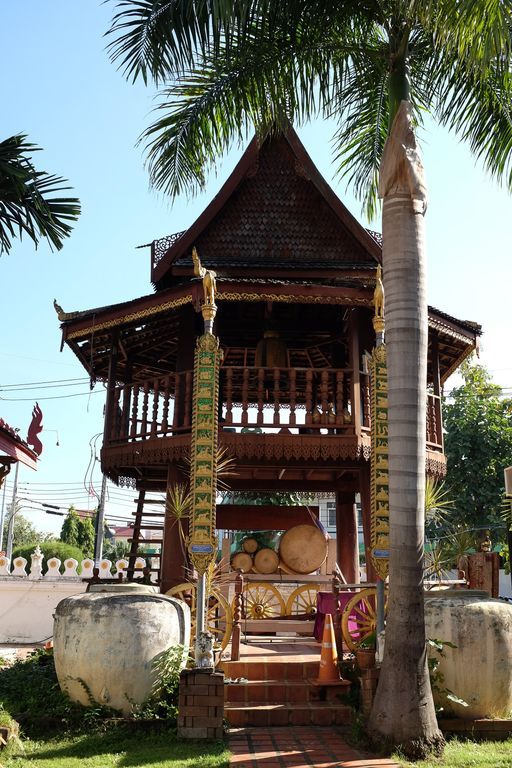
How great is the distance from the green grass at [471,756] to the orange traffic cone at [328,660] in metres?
1.71

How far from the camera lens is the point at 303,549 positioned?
1416 centimetres

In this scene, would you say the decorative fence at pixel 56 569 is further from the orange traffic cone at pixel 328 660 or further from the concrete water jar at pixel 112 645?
the concrete water jar at pixel 112 645

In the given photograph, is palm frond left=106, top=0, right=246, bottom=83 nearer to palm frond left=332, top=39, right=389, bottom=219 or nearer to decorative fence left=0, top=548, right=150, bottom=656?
palm frond left=332, top=39, right=389, bottom=219

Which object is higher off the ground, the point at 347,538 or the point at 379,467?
the point at 379,467

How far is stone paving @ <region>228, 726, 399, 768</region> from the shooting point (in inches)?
251

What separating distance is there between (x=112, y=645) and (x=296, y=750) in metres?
2.08

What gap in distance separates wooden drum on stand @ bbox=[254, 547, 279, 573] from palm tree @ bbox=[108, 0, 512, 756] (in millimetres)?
6532

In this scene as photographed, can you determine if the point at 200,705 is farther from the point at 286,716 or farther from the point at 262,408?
the point at 262,408

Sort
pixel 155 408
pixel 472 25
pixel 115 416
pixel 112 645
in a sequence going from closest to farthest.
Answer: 1. pixel 472 25
2. pixel 112 645
3. pixel 155 408
4. pixel 115 416

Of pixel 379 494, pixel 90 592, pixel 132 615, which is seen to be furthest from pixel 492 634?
pixel 90 592

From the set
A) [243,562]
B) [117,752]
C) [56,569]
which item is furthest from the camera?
[56,569]

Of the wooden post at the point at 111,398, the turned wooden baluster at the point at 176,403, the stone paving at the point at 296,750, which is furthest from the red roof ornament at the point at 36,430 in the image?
the stone paving at the point at 296,750

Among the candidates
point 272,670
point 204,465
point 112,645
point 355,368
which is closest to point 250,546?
point 355,368

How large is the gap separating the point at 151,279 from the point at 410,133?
687cm
